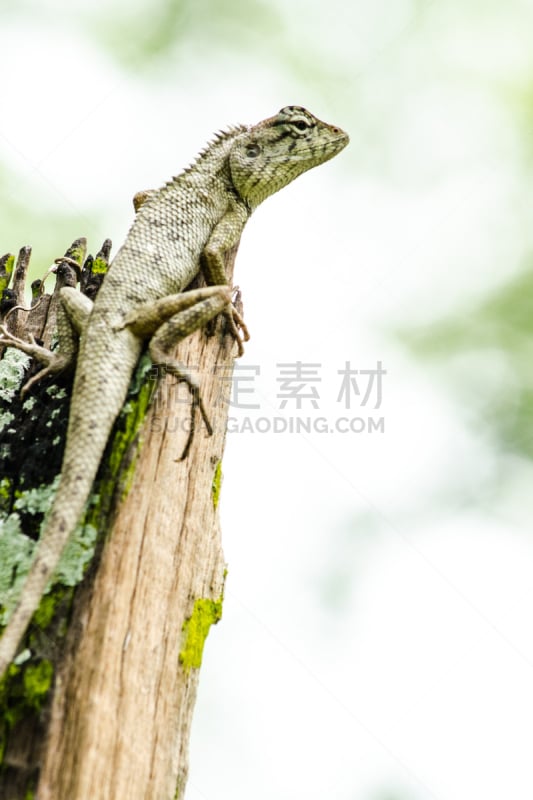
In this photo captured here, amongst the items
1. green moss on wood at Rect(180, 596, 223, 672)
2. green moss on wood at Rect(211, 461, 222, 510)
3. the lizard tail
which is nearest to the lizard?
the lizard tail

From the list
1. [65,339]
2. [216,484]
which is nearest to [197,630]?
[216,484]

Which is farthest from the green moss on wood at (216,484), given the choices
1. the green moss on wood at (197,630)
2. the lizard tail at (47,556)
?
the lizard tail at (47,556)

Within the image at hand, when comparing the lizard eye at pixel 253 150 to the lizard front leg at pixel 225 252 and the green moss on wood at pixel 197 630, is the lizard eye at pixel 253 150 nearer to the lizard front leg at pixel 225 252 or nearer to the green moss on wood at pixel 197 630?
the lizard front leg at pixel 225 252

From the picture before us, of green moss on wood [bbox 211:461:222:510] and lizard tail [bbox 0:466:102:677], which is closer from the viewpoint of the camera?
lizard tail [bbox 0:466:102:677]

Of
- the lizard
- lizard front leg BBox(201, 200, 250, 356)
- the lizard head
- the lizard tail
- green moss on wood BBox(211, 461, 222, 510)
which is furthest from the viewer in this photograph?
the lizard head

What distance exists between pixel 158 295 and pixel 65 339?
573 millimetres

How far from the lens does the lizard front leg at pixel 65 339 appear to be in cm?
395

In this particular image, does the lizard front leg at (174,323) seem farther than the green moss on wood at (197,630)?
Yes

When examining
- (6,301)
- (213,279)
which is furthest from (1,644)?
(6,301)

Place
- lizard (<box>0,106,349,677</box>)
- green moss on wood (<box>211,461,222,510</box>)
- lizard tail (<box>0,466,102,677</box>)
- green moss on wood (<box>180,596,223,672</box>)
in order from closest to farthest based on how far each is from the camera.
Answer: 1. lizard tail (<box>0,466,102,677</box>)
2. lizard (<box>0,106,349,677</box>)
3. green moss on wood (<box>180,596,223,672</box>)
4. green moss on wood (<box>211,461,222,510</box>)

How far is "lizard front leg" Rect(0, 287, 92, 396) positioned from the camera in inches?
156

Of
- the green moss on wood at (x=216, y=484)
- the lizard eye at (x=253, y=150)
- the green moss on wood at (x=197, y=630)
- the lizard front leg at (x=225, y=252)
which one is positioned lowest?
the green moss on wood at (x=197, y=630)

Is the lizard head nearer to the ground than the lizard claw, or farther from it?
farther from it

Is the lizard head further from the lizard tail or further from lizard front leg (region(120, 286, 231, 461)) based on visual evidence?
the lizard tail
